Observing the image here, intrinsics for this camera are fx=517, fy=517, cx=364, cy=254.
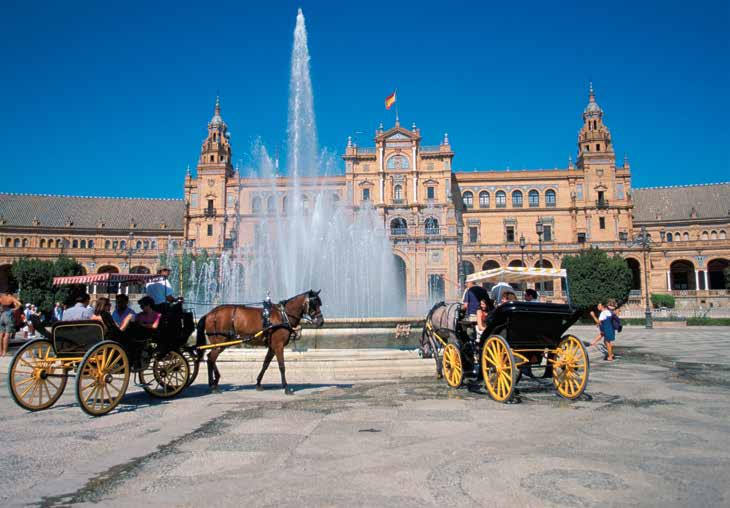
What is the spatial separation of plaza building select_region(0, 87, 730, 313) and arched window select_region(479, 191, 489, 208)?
0.13 m

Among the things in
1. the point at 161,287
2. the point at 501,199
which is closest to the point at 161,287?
the point at 161,287

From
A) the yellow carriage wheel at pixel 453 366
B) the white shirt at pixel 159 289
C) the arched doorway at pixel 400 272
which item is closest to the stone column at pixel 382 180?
the arched doorway at pixel 400 272

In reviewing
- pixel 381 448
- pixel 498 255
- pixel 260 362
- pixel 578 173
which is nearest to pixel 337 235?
pixel 260 362

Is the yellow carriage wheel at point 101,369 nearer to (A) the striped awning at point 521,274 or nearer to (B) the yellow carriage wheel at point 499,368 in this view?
(B) the yellow carriage wheel at point 499,368

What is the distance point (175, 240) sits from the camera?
2766 inches

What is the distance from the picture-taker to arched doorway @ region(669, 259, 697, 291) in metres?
61.4

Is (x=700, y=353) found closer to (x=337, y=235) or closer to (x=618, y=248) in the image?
(x=337, y=235)

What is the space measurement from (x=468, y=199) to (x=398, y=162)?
12.1 meters

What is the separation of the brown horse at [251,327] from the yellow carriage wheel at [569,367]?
362 cm

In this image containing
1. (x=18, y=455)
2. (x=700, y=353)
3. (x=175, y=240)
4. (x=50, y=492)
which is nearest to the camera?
(x=50, y=492)

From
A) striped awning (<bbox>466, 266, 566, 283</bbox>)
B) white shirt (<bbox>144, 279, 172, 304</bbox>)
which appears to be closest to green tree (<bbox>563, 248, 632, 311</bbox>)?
striped awning (<bbox>466, 266, 566, 283</bbox>)

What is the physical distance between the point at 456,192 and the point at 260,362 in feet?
186

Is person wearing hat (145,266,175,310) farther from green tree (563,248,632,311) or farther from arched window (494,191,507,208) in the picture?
arched window (494,191,507,208)

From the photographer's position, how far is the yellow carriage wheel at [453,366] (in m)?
8.28
